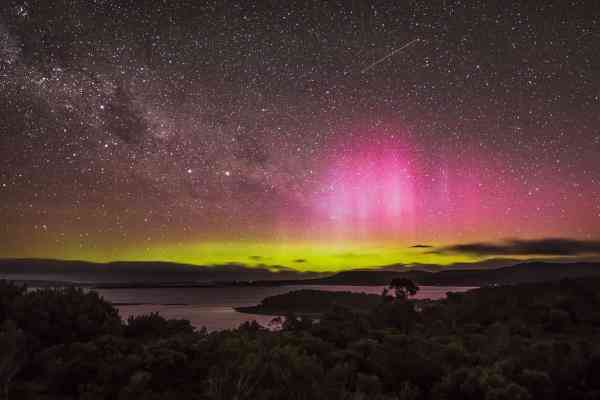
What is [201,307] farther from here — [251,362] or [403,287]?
[251,362]

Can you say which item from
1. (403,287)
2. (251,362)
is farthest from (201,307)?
(251,362)

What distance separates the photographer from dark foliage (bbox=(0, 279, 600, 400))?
7.55 metres

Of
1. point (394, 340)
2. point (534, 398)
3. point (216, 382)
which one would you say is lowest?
point (534, 398)

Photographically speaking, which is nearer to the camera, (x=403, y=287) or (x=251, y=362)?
(x=251, y=362)

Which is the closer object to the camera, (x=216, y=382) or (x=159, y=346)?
(x=216, y=382)

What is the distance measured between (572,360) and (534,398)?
212 cm

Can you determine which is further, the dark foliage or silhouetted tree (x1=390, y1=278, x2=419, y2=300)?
silhouetted tree (x1=390, y1=278, x2=419, y2=300)

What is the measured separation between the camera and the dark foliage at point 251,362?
24.8 feet

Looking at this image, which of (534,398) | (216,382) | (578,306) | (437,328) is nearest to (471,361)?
(534,398)

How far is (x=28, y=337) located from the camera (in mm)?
10766

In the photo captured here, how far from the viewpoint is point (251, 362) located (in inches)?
318

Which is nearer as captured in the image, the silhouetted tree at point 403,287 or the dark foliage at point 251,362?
the dark foliage at point 251,362

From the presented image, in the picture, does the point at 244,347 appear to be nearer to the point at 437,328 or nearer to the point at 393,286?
the point at 437,328

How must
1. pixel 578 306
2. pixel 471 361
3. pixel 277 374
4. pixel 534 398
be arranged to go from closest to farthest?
1. pixel 277 374
2. pixel 534 398
3. pixel 471 361
4. pixel 578 306
